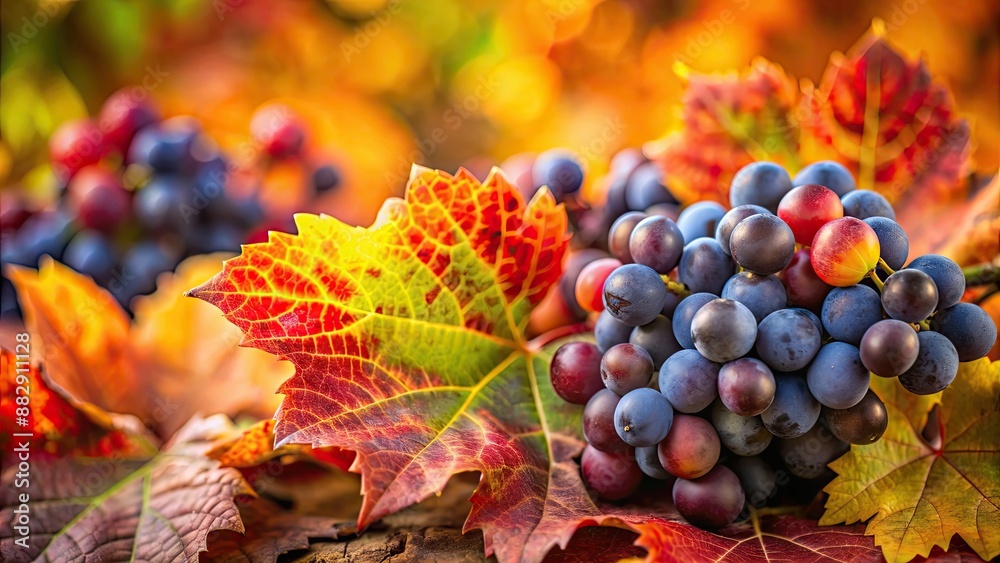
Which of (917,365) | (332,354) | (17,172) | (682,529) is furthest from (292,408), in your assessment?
(17,172)

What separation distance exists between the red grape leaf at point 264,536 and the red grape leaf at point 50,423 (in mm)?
124

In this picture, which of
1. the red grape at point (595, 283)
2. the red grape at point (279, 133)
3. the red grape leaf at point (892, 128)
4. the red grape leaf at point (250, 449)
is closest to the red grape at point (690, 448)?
the red grape at point (595, 283)

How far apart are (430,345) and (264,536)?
0.18m

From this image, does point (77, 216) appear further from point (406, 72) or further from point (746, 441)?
point (406, 72)

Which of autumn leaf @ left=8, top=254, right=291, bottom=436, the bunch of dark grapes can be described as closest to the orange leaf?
autumn leaf @ left=8, top=254, right=291, bottom=436

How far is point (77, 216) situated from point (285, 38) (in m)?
0.83

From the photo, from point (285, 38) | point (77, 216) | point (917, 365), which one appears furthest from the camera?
point (285, 38)

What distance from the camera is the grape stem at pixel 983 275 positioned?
49cm

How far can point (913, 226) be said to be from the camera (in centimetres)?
60

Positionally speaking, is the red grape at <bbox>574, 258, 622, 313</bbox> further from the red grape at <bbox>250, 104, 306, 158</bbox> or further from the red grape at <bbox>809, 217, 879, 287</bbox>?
the red grape at <bbox>250, 104, 306, 158</bbox>

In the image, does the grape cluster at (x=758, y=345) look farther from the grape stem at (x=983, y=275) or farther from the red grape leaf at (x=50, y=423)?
the red grape leaf at (x=50, y=423)

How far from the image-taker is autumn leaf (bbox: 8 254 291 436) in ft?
2.11

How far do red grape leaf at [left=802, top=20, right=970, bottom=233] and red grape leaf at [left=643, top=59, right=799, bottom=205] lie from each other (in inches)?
1.0

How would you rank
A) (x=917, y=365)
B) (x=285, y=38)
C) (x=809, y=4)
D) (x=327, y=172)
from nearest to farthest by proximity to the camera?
(x=917, y=365), (x=327, y=172), (x=809, y=4), (x=285, y=38)
